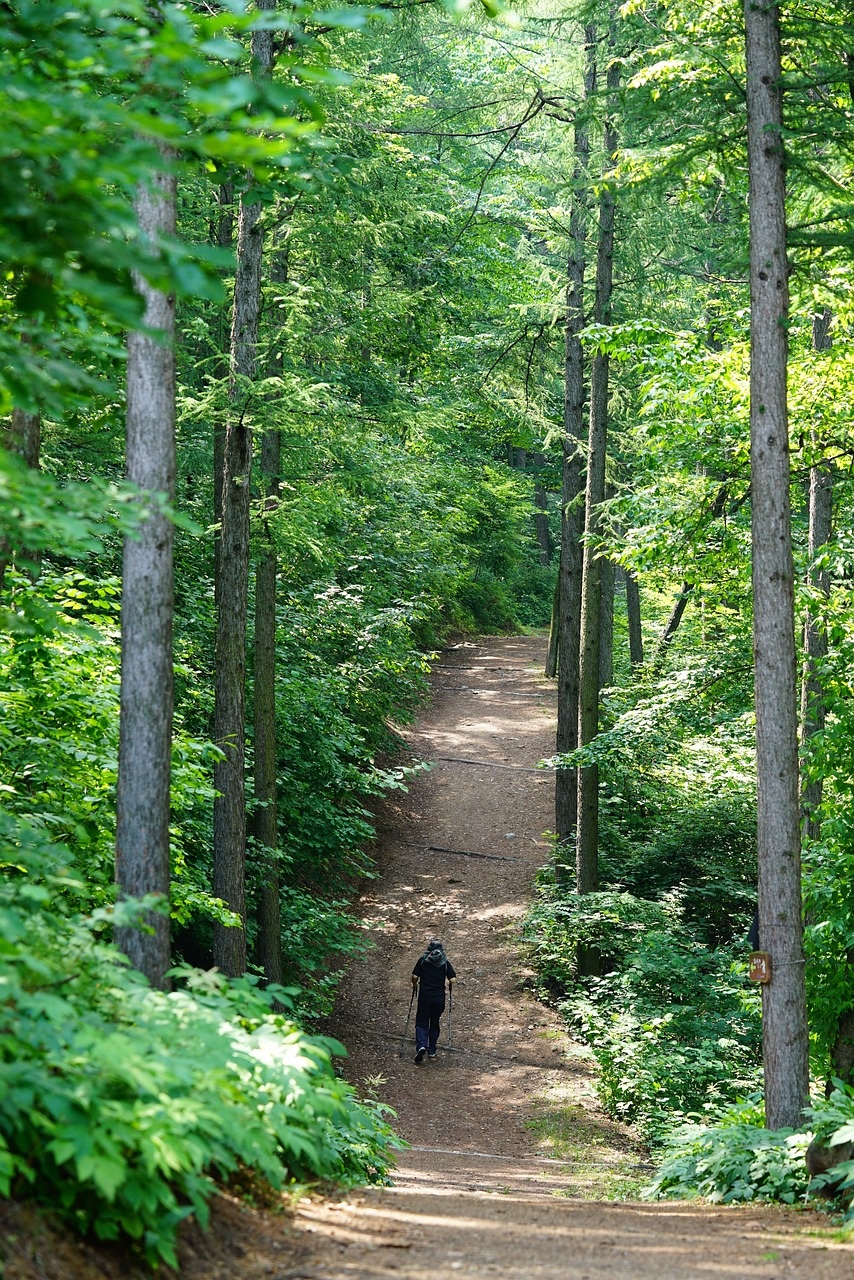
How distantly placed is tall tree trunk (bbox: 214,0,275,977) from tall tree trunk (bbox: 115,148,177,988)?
13.0ft

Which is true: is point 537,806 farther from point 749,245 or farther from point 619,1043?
point 749,245

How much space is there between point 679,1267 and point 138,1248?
9.05 feet

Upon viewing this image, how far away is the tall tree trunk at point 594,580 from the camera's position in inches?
637

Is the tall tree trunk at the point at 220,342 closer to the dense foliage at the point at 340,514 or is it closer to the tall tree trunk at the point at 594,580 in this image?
the dense foliage at the point at 340,514

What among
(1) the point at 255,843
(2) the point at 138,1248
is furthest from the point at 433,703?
(2) the point at 138,1248

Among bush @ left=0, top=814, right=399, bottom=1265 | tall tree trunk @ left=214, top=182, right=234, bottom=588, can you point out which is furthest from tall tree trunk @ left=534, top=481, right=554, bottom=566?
bush @ left=0, top=814, right=399, bottom=1265

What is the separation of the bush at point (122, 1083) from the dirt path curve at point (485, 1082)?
61 centimetres

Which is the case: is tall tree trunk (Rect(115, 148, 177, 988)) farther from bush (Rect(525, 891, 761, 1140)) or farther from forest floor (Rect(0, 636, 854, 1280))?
bush (Rect(525, 891, 761, 1140))

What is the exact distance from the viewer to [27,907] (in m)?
4.85

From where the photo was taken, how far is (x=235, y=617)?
420 inches

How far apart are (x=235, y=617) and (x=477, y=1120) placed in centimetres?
629

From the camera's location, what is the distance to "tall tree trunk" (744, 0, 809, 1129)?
28.3 ft

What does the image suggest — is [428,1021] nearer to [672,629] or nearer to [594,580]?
[594,580]

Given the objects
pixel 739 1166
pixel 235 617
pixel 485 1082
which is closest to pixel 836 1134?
pixel 739 1166
